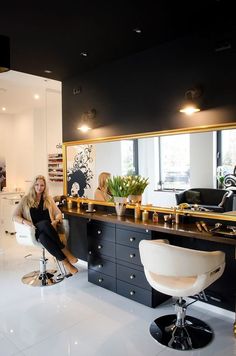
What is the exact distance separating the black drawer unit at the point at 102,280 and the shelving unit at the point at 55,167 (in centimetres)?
264

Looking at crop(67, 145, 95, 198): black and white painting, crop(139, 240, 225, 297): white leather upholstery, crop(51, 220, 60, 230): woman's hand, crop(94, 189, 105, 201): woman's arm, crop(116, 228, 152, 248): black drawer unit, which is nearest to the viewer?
crop(139, 240, 225, 297): white leather upholstery

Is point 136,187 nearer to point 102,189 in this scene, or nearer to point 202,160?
point 102,189

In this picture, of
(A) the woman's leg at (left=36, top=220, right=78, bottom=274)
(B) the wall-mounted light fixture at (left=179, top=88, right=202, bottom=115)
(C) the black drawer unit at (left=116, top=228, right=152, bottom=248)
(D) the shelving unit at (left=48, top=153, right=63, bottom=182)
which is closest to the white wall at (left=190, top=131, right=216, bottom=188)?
(B) the wall-mounted light fixture at (left=179, top=88, right=202, bottom=115)

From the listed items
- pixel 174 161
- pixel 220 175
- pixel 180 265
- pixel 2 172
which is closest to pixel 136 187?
pixel 174 161

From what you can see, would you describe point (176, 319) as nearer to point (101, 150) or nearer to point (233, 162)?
point (233, 162)

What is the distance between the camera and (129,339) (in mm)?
2350

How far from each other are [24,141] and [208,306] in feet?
17.4

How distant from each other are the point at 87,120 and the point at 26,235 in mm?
1642

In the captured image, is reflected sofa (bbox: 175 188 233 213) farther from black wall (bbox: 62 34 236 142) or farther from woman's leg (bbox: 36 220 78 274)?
woman's leg (bbox: 36 220 78 274)

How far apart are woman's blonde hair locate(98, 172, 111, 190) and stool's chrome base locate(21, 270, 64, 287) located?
1.26 meters

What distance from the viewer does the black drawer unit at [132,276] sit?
2869 mm

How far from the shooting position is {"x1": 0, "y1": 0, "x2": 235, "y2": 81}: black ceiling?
221 cm

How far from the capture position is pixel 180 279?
2.36 metres

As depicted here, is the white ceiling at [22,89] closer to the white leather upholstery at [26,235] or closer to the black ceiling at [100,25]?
the black ceiling at [100,25]
